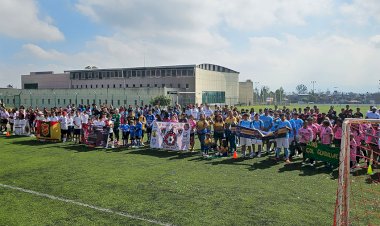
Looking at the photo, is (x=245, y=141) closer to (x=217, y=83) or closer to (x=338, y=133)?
(x=338, y=133)

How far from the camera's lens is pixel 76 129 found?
19562mm

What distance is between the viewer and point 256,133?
15148 mm

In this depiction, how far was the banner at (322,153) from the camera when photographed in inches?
485

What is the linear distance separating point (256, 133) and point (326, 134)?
120 inches

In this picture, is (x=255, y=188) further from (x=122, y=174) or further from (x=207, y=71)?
(x=207, y=71)

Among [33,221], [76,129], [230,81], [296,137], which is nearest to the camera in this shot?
[33,221]

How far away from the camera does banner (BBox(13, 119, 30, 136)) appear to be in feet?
77.2

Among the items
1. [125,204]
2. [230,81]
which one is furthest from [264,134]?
[230,81]

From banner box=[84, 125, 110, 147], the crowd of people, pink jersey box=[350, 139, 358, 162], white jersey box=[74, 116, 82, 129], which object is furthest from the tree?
pink jersey box=[350, 139, 358, 162]

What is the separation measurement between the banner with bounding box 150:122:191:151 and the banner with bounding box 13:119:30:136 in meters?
11.2

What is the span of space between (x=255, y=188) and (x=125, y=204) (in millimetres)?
3877

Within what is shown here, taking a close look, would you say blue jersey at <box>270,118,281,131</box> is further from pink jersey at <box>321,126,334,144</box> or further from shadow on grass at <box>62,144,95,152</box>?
shadow on grass at <box>62,144,95,152</box>

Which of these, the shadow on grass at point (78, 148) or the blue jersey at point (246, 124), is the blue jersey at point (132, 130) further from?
the blue jersey at point (246, 124)

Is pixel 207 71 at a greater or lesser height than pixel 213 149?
greater
